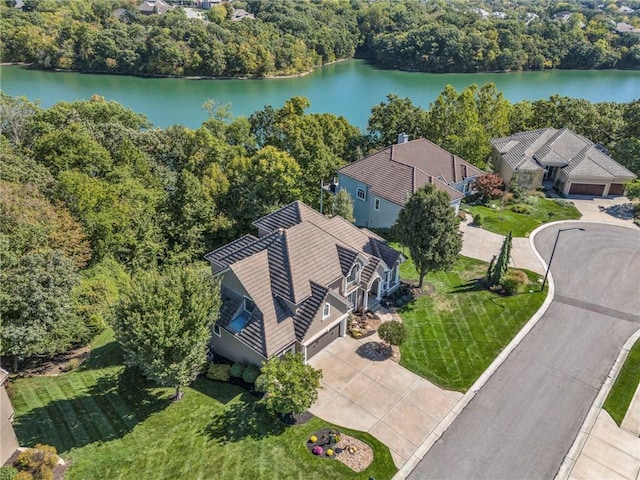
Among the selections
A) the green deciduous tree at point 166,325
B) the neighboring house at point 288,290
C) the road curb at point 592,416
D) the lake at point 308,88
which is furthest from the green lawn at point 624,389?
the lake at point 308,88

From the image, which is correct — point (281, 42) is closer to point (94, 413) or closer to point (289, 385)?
point (94, 413)

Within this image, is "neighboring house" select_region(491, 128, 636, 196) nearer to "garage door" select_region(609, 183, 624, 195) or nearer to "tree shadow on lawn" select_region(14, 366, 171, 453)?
"garage door" select_region(609, 183, 624, 195)

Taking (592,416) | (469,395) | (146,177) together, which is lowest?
(592,416)

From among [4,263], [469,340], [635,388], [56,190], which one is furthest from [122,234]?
[635,388]

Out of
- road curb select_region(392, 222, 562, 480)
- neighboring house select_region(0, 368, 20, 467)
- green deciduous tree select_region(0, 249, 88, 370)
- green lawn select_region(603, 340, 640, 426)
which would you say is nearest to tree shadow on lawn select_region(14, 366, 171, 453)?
neighboring house select_region(0, 368, 20, 467)

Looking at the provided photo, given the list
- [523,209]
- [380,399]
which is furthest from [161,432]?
[523,209]

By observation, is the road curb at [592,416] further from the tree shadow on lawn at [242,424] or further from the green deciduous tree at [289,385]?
the tree shadow on lawn at [242,424]

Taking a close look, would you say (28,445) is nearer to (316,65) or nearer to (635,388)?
(635,388)

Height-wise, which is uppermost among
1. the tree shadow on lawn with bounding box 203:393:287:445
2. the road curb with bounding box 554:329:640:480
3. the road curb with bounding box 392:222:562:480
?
the tree shadow on lawn with bounding box 203:393:287:445
